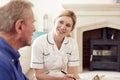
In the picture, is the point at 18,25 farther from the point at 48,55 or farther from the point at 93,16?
the point at 93,16

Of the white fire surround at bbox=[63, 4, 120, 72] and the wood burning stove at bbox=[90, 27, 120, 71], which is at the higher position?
the white fire surround at bbox=[63, 4, 120, 72]

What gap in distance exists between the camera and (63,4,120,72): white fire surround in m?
4.25

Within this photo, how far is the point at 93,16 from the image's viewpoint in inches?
171

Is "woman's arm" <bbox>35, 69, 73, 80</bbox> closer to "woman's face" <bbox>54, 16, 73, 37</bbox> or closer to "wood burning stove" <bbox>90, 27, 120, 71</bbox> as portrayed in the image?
"woman's face" <bbox>54, 16, 73, 37</bbox>

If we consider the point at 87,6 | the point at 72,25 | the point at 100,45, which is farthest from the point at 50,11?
the point at 72,25

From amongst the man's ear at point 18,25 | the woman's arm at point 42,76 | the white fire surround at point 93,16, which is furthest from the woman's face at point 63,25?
the white fire surround at point 93,16

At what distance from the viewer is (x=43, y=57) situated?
203cm

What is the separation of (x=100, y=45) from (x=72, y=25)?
2.47 meters

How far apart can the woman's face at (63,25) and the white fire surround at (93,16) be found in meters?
2.14

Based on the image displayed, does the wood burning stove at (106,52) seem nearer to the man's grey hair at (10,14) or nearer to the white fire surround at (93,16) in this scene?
the white fire surround at (93,16)

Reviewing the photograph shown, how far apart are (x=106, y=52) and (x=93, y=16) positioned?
71 cm

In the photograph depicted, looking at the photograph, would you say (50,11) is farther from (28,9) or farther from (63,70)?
(28,9)

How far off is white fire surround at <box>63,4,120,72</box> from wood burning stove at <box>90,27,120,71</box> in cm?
19

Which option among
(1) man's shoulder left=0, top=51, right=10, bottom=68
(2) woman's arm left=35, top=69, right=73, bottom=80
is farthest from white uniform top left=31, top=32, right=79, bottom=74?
(1) man's shoulder left=0, top=51, right=10, bottom=68
